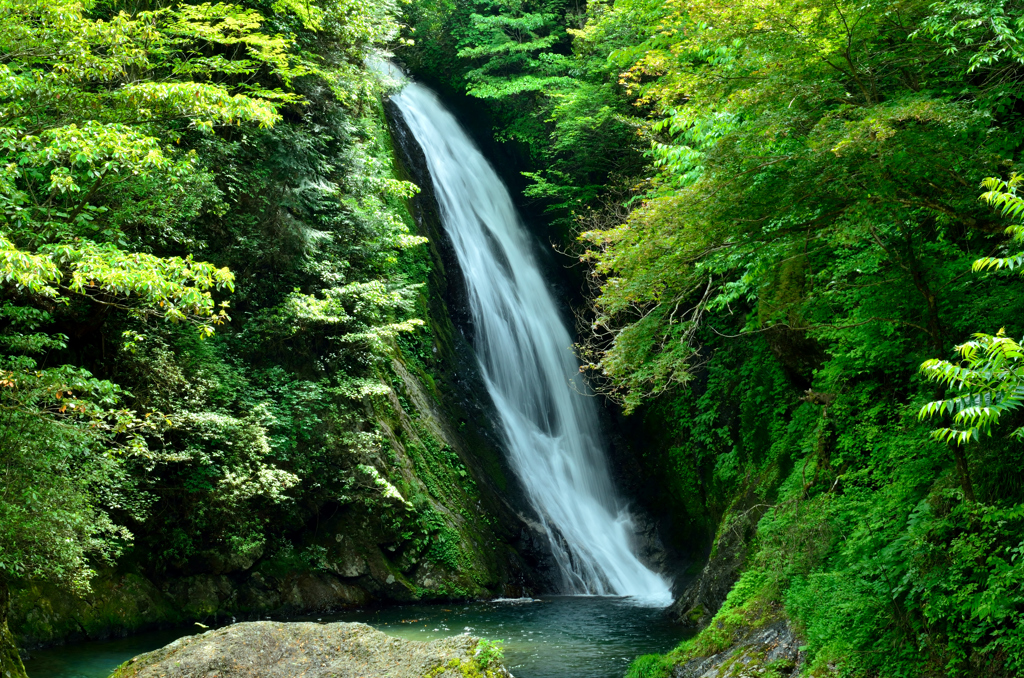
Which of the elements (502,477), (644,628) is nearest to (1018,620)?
(644,628)

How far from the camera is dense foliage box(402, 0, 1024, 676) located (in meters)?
4.40

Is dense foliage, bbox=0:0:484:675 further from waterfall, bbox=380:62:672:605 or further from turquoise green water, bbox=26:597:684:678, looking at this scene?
waterfall, bbox=380:62:672:605

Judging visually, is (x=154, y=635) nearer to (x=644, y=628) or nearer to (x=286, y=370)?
(x=286, y=370)

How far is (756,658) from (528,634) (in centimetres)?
402

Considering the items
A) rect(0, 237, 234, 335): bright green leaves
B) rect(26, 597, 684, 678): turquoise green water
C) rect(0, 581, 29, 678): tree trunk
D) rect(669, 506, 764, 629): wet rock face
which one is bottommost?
rect(26, 597, 684, 678): turquoise green water

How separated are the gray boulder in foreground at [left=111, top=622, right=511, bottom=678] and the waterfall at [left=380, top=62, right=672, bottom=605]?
8.00 metres

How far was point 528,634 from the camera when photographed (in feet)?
30.6

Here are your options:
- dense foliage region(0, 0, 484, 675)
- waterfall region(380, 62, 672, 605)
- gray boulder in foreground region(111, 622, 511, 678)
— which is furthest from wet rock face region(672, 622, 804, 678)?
waterfall region(380, 62, 672, 605)

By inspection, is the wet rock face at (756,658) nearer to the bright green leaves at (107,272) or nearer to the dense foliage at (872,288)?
the dense foliage at (872,288)

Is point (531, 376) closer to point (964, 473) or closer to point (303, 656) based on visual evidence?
point (303, 656)

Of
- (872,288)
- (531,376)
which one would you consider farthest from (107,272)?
(531,376)

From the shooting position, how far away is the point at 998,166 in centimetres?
461

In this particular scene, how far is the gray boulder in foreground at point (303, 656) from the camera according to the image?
200 inches

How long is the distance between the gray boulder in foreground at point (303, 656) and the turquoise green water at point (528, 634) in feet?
2.75
